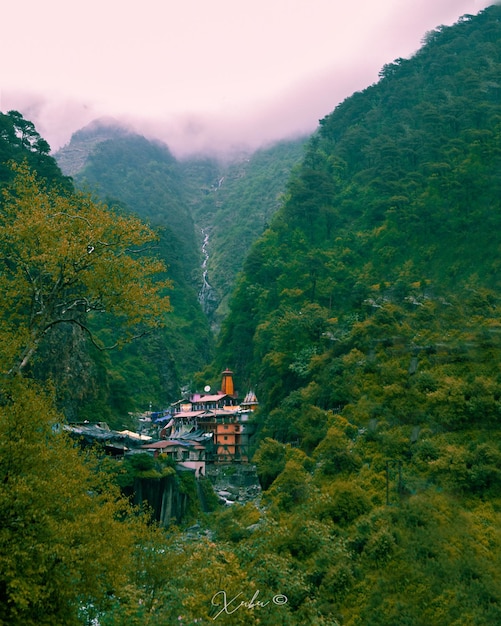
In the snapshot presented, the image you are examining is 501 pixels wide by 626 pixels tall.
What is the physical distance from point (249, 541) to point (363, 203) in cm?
5241

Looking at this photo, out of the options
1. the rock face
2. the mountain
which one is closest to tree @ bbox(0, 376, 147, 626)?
the rock face

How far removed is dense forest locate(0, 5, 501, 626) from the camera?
1519 cm

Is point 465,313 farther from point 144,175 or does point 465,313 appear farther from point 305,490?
point 144,175

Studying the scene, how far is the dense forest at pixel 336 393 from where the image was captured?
49.8ft

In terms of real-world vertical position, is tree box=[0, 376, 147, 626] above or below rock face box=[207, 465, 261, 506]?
above

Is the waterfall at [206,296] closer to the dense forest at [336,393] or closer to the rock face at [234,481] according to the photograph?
the dense forest at [336,393]

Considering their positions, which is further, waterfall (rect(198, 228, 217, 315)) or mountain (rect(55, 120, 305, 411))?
waterfall (rect(198, 228, 217, 315))

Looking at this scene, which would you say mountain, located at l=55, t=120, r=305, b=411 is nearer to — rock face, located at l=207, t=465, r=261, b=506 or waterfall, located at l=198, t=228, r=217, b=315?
waterfall, located at l=198, t=228, r=217, b=315

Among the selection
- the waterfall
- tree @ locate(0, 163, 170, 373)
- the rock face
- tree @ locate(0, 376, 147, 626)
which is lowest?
the rock face

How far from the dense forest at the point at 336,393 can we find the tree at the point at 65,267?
0.33 ft

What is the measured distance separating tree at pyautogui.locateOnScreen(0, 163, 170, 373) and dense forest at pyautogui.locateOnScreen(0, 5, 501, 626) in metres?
0.10

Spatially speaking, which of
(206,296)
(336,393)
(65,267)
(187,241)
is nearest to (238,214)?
(187,241)

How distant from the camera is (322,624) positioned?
21.6 meters

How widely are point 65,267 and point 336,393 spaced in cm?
3217
